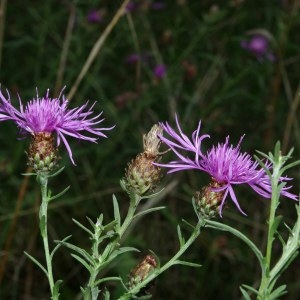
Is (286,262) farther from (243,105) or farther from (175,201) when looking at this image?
(243,105)

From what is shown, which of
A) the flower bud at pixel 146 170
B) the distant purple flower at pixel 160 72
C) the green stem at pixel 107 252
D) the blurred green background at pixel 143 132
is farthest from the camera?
the distant purple flower at pixel 160 72

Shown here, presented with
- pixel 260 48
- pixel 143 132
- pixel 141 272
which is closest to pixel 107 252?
pixel 141 272

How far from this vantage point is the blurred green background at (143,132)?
2584mm

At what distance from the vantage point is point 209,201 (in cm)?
104

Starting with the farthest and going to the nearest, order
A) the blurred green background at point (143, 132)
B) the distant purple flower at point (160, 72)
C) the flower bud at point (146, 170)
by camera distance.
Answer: the distant purple flower at point (160, 72), the blurred green background at point (143, 132), the flower bud at point (146, 170)

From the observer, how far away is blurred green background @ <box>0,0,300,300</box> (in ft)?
8.48

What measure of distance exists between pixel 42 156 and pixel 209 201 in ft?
0.94

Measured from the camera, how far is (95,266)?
0.97 m

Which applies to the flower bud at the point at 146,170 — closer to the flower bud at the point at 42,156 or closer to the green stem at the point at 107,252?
the green stem at the point at 107,252

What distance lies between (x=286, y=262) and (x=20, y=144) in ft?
6.20

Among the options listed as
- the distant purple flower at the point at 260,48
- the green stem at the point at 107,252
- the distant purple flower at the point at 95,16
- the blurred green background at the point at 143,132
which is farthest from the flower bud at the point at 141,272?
the distant purple flower at the point at 260,48

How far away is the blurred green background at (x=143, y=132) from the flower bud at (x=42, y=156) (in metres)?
1.15

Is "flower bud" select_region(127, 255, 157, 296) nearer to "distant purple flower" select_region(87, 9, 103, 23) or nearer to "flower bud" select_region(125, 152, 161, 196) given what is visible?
"flower bud" select_region(125, 152, 161, 196)

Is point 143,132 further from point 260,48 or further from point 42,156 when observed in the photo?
point 42,156
